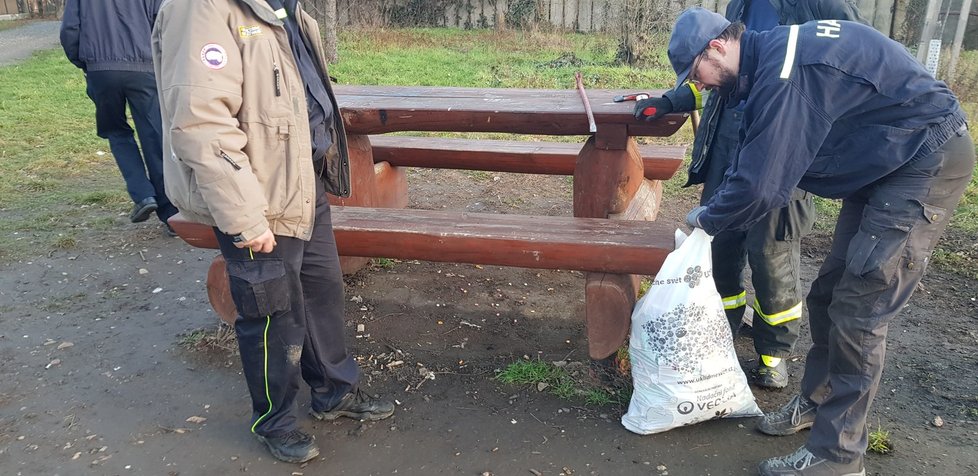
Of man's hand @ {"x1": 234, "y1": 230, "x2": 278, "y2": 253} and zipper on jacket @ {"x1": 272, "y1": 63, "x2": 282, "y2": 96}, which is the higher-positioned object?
zipper on jacket @ {"x1": 272, "y1": 63, "x2": 282, "y2": 96}

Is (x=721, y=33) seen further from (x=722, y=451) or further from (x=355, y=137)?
(x=355, y=137)

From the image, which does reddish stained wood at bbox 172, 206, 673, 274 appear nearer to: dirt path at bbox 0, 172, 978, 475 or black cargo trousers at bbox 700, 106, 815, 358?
black cargo trousers at bbox 700, 106, 815, 358

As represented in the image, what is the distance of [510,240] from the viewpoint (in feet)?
9.94

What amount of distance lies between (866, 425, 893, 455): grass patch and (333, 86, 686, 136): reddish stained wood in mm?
1438

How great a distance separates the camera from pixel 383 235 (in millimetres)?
3199

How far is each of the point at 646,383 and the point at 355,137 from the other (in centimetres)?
210

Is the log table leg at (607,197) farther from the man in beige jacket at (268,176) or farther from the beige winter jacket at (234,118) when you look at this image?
the beige winter jacket at (234,118)

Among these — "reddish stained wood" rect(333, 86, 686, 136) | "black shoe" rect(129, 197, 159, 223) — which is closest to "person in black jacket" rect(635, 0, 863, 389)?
"reddish stained wood" rect(333, 86, 686, 136)

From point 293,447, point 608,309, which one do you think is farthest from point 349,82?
point 293,447

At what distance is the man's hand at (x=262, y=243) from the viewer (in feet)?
7.39

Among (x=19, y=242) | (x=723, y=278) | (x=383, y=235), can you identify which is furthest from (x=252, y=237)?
(x=19, y=242)

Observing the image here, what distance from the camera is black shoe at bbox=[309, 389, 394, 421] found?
9.62ft

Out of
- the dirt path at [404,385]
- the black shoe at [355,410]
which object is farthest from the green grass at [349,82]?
the black shoe at [355,410]

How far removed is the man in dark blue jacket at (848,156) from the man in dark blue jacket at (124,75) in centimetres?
353
